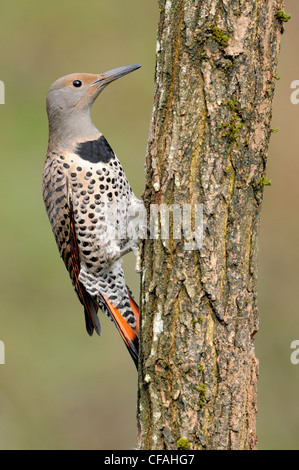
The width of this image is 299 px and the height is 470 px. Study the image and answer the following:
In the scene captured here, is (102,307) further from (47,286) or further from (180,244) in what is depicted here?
(47,286)

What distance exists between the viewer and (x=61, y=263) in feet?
23.4

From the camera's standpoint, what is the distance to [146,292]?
9.78ft

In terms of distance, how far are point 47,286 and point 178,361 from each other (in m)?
4.26

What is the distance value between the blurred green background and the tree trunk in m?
3.28

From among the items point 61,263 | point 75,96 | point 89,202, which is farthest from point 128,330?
point 61,263

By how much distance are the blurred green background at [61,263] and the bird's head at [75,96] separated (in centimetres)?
260

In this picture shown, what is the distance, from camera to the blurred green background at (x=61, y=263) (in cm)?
636

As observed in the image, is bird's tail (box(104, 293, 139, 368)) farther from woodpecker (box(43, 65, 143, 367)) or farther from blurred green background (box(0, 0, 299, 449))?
blurred green background (box(0, 0, 299, 449))

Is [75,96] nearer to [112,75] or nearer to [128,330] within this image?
[112,75]

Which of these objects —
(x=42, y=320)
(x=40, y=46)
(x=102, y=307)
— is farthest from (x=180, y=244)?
(x=40, y=46)

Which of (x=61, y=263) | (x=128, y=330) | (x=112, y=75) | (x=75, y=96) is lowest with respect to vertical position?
(x=128, y=330)

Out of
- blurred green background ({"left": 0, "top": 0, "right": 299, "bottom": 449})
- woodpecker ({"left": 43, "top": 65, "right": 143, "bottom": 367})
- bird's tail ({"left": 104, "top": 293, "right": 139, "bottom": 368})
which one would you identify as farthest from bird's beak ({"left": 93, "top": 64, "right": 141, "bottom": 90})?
blurred green background ({"left": 0, "top": 0, "right": 299, "bottom": 449})

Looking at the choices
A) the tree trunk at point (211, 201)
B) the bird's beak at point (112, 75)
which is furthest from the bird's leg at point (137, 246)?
the bird's beak at point (112, 75)

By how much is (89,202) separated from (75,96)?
0.60m
